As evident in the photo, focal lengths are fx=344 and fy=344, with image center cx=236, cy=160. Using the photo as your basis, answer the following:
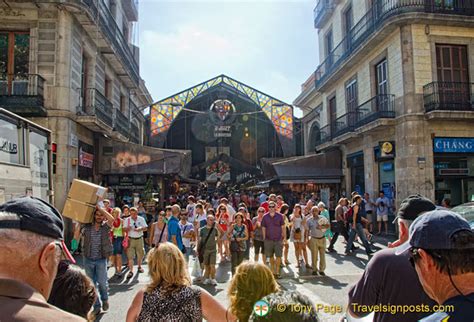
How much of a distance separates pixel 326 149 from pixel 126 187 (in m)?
12.8

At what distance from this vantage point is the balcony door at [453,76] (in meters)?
14.3

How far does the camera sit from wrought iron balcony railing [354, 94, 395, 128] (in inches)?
597

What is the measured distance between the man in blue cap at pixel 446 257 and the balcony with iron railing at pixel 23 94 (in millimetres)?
12941

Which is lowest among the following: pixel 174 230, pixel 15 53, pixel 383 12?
pixel 174 230

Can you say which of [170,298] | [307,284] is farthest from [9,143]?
[307,284]

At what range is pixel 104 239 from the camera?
6.07 m

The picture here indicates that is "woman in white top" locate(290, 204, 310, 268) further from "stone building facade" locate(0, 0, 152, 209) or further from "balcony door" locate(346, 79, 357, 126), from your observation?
"balcony door" locate(346, 79, 357, 126)

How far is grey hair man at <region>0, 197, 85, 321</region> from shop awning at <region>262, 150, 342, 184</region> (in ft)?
58.6

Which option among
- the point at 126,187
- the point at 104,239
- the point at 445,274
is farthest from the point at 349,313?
the point at 126,187

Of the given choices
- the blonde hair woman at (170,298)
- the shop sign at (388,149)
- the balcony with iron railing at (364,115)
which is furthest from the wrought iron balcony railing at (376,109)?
the blonde hair woman at (170,298)

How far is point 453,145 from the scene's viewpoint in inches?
567

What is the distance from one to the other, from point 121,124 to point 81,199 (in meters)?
14.3

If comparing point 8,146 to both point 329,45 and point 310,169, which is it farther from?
point 329,45

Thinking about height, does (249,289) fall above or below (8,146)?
below
